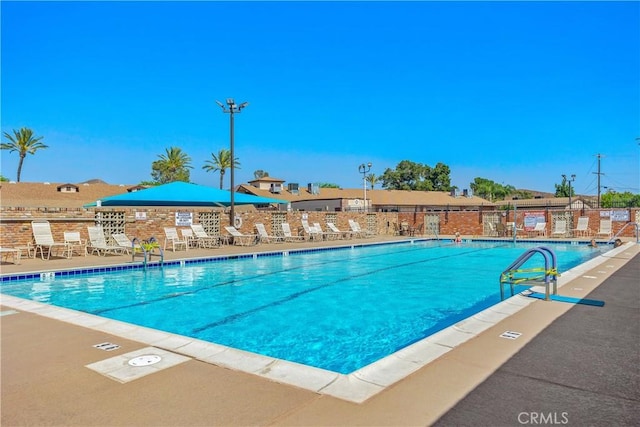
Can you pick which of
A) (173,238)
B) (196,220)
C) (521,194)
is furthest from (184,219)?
(521,194)

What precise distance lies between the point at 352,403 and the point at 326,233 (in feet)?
57.0

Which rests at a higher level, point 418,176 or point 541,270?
point 418,176

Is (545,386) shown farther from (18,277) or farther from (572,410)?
(18,277)

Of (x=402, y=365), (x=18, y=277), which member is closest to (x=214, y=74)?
(x=18, y=277)

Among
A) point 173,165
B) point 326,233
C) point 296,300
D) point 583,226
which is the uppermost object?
point 173,165

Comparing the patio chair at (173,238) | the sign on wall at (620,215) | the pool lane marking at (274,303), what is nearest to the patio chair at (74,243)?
the patio chair at (173,238)

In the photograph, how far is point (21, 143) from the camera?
3844 cm

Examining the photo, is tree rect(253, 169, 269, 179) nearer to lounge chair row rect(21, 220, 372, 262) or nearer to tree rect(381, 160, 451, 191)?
tree rect(381, 160, 451, 191)

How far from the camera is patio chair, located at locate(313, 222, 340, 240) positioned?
19777 mm

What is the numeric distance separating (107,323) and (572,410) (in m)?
4.36

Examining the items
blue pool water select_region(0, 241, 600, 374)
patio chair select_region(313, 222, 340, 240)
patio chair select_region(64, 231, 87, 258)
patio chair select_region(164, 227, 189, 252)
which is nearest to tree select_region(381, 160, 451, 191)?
patio chair select_region(313, 222, 340, 240)

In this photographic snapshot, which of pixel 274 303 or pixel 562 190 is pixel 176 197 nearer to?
pixel 274 303

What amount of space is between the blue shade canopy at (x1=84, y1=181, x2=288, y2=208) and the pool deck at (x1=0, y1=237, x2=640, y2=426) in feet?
32.3

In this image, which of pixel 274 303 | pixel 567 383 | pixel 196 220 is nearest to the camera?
pixel 567 383
